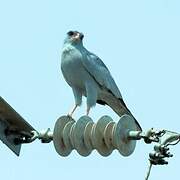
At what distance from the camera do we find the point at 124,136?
26.3 feet

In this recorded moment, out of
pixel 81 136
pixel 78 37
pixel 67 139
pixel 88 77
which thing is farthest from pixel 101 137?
pixel 78 37

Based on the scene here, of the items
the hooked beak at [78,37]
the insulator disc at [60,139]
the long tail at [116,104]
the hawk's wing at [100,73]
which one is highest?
the hooked beak at [78,37]

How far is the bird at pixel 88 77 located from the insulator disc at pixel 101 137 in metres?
3.77

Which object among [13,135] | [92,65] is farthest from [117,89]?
[13,135]

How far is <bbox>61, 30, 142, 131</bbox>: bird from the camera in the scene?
12.3 metres

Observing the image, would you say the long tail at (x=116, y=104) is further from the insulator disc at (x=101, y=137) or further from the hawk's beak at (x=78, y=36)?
the insulator disc at (x=101, y=137)

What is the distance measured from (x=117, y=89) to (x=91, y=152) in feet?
15.6

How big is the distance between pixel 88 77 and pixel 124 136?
4.56 meters

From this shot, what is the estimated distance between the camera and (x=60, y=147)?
8.30 meters

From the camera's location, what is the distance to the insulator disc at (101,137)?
8.15 meters

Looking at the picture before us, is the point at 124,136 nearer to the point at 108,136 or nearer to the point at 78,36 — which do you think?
the point at 108,136

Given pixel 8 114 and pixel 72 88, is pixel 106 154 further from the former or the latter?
pixel 72 88

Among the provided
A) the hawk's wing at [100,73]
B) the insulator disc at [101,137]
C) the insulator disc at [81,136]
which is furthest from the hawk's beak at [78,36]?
the insulator disc at [101,137]

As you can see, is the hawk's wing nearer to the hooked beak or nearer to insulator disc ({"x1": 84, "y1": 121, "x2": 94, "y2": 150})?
the hooked beak
